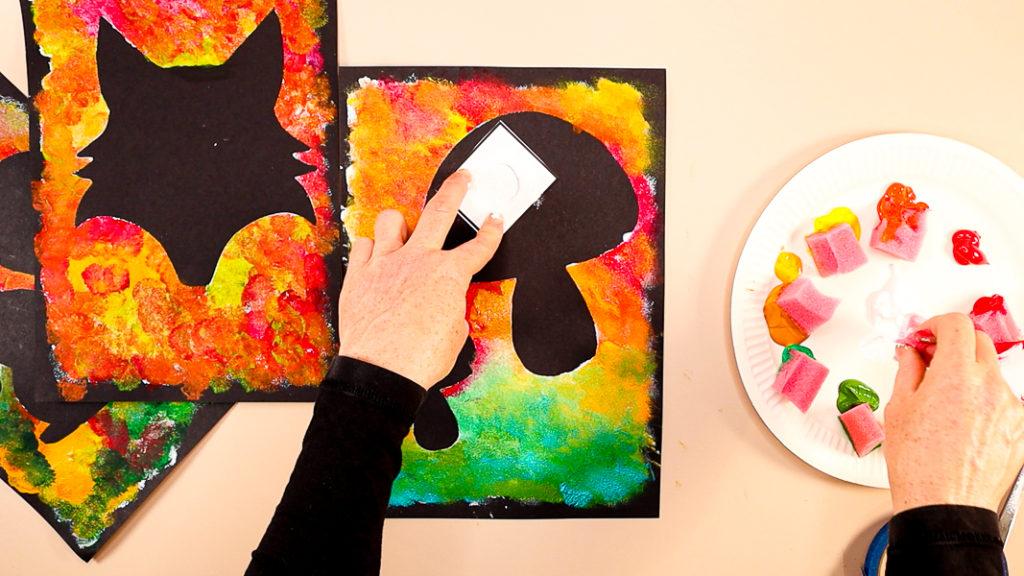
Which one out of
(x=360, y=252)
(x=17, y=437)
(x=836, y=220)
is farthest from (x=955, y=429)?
(x=17, y=437)

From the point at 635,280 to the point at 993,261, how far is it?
1.64ft

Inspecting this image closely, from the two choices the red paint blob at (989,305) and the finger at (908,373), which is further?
the red paint blob at (989,305)

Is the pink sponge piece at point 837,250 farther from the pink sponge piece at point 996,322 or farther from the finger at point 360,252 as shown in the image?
the finger at point 360,252

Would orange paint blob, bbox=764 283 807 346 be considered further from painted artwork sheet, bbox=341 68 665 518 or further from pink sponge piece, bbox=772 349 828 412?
painted artwork sheet, bbox=341 68 665 518

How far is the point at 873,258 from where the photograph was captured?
83 centimetres

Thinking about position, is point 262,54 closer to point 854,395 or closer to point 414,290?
point 414,290

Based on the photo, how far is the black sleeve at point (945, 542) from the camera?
0.57 m

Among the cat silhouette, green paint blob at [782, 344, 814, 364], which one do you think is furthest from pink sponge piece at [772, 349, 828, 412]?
the cat silhouette

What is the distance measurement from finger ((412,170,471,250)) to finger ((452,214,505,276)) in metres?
0.03

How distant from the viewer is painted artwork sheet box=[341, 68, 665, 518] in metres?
0.81

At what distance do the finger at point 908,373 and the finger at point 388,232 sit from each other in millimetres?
637

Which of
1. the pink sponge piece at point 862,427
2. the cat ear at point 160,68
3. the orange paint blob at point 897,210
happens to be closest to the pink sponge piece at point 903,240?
the orange paint blob at point 897,210

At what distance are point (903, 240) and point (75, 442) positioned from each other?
3.92 ft

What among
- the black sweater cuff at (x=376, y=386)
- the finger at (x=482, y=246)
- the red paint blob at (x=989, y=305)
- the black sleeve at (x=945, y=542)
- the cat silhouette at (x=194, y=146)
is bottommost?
the black sleeve at (x=945, y=542)
